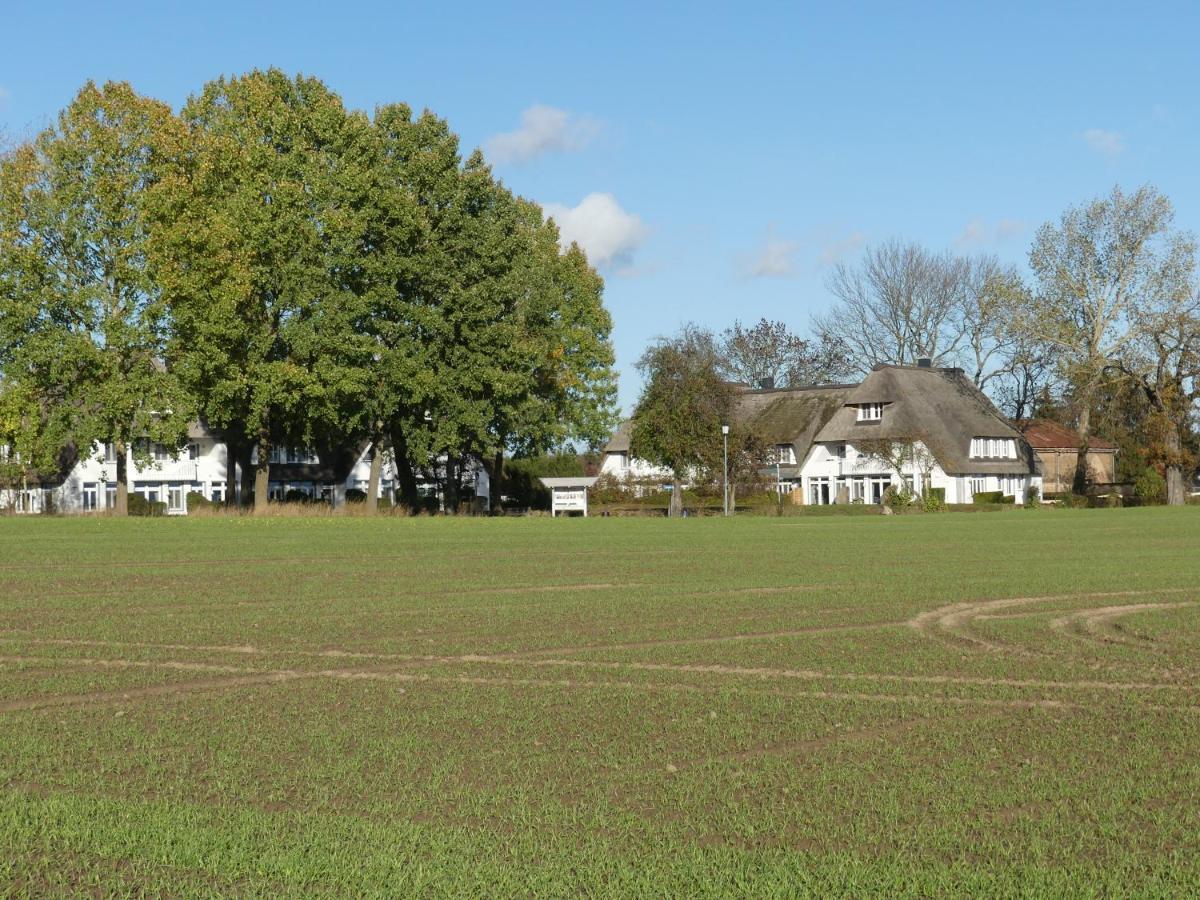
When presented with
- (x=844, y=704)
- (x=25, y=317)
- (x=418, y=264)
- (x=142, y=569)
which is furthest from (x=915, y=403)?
(x=844, y=704)

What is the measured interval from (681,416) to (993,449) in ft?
89.1

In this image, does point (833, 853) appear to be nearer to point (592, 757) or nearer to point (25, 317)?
point (592, 757)

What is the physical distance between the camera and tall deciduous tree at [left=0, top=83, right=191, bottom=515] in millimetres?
56906

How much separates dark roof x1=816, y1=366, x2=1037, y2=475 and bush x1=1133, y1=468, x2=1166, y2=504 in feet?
28.4

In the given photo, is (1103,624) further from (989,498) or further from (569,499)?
(989,498)

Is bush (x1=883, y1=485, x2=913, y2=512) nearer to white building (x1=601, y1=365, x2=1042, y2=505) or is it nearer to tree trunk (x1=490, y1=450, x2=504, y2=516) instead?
white building (x1=601, y1=365, x2=1042, y2=505)

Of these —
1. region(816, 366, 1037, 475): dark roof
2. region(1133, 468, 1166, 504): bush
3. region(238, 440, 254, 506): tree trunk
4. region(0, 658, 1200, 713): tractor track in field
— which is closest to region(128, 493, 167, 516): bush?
region(238, 440, 254, 506): tree trunk

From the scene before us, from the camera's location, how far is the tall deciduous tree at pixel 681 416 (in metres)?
81.1

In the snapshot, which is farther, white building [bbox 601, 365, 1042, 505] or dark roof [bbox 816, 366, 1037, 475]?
dark roof [bbox 816, 366, 1037, 475]

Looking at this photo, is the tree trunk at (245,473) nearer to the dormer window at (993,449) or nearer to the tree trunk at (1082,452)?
the tree trunk at (1082,452)

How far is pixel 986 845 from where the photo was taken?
689cm

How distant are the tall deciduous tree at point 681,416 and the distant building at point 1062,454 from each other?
113 ft

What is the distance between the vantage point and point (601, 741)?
9.46 m

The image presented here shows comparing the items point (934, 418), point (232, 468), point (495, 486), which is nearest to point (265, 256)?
point (232, 468)
